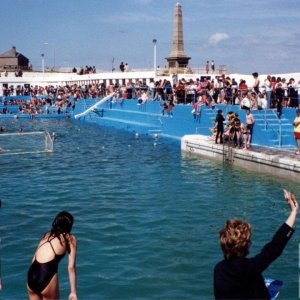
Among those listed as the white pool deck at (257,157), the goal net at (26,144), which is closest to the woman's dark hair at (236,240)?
the white pool deck at (257,157)

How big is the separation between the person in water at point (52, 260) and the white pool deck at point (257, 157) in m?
11.8

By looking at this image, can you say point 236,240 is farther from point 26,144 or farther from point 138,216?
point 26,144

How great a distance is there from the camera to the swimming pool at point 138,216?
826cm

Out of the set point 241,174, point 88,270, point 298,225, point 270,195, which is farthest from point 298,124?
Answer: point 88,270

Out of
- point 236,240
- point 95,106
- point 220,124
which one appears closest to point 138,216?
point 236,240

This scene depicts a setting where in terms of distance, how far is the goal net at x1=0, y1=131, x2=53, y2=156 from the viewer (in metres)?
25.2

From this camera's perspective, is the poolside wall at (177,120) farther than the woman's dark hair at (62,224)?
Yes

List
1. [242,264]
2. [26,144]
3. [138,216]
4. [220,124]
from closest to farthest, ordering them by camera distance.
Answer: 1. [242,264]
2. [138,216]
3. [220,124]
4. [26,144]

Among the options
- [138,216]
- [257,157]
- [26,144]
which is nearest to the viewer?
[138,216]

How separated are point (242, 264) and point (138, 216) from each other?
8.51 meters

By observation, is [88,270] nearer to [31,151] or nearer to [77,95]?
[31,151]

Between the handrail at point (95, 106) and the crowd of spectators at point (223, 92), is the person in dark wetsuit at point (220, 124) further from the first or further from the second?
the handrail at point (95, 106)

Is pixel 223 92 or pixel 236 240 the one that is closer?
pixel 236 240

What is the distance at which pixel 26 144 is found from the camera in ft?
93.1
